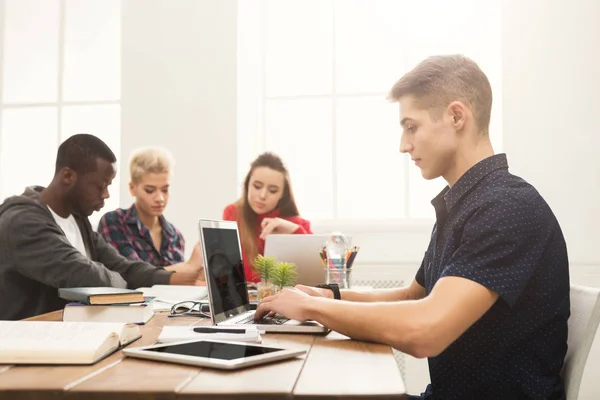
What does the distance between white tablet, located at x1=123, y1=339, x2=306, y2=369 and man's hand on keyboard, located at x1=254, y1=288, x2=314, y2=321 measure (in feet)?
0.73

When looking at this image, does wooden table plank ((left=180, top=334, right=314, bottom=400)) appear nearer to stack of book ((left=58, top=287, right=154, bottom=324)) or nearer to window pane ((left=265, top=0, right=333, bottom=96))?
stack of book ((left=58, top=287, right=154, bottom=324))

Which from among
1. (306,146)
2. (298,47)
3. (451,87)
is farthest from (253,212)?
(451,87)

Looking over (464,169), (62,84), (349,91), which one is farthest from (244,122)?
(464,169)

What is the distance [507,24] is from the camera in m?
3.42

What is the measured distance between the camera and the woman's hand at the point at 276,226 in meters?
2.92

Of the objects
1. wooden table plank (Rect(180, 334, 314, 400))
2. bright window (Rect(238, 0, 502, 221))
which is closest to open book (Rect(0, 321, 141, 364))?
wooden table plank (Rect(180, 334, 314, 400))

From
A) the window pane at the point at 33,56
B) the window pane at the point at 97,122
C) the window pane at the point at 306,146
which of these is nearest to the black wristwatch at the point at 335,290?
the window pane at the point at 306,146

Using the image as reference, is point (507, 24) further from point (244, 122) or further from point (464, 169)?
point (464, 169)

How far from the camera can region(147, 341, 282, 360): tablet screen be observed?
0.90 metres

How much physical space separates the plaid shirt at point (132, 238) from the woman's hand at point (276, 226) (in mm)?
565

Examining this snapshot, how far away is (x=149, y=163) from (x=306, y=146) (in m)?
1.08

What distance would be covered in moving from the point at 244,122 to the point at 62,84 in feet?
4.53

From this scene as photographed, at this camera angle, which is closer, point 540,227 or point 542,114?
point 540,227

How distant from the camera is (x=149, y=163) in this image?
3229 mm
